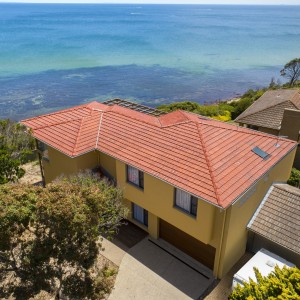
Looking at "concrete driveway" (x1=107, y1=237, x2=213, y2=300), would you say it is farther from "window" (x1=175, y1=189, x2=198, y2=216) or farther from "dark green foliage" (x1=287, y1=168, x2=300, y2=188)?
"dark green foliage" (x1=287, y1=168, x2=300, y2=188)

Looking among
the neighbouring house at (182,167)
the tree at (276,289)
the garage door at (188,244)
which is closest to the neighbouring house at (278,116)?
the neighbouring house at (182,167)

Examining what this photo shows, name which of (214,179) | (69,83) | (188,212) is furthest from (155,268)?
(69,83)

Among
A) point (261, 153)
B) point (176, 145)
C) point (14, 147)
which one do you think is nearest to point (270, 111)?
point (261, 153)

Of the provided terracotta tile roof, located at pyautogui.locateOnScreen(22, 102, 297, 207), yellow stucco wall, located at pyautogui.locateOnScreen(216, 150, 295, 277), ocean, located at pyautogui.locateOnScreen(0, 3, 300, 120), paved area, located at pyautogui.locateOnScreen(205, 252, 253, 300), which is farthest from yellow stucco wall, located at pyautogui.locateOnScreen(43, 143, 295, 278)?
ocean, located at pyautogui.locateOnScreen(0, 3, 300, 120)

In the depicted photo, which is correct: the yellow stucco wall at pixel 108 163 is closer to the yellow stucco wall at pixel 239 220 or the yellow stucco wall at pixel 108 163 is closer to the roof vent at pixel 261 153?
the yellow stucco wall at pixel 239 220

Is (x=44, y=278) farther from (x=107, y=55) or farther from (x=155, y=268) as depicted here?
(x=107, y=55)

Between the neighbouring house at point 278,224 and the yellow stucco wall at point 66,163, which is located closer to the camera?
the neighbouring house at point 278,224
